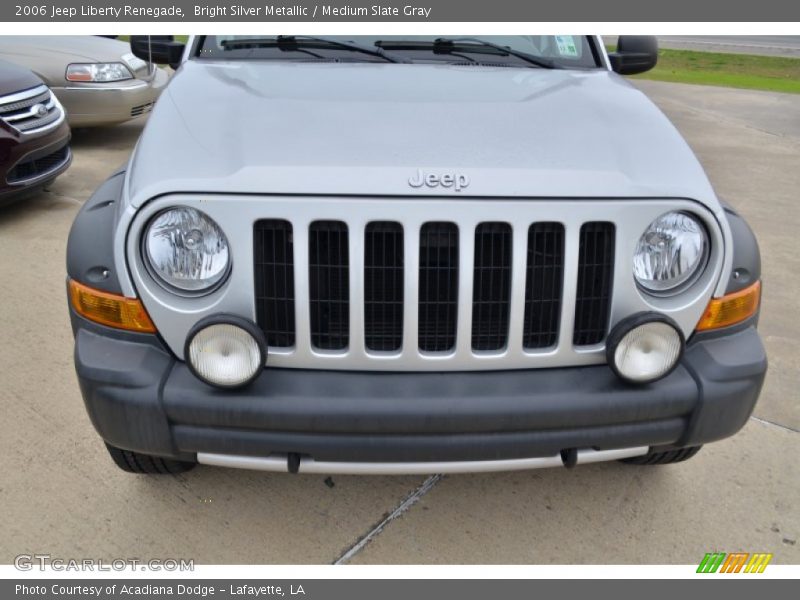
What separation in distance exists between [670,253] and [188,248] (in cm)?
142

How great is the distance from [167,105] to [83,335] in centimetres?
86

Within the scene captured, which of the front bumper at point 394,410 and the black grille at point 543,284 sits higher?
the black grille at point 543,284

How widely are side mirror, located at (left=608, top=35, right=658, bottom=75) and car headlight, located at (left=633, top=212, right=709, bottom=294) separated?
1.64 metres

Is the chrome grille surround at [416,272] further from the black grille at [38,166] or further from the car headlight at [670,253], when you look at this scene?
the black grille at [38,166]

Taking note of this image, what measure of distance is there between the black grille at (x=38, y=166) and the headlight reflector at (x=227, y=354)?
4.17 metres

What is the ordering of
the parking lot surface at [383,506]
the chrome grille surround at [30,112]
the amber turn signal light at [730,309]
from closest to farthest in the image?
1. the amber turn signal light at [730,309]
2. the parking lot surface at [383,506]
3. the chrome grille surround at [30,112]

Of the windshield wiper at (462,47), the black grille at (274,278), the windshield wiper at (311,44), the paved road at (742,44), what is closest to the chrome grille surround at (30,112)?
the windshield wiper at (311,44)

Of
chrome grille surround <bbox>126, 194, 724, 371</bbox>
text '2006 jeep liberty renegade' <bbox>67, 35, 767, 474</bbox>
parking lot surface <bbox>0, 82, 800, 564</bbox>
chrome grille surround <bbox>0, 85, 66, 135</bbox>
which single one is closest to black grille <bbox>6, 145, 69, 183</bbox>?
chrome grille surround <bbox>0, 85, 66, 135</bbox>

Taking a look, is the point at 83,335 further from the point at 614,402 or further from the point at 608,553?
the point at 608,553

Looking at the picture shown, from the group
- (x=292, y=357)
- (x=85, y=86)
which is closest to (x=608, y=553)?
(x=292, y=357)

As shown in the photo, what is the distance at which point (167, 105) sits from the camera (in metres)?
2.55

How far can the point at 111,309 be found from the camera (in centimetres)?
218

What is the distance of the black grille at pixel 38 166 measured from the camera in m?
5.45

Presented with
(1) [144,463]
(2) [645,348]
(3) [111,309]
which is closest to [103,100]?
(1) [144,463]
